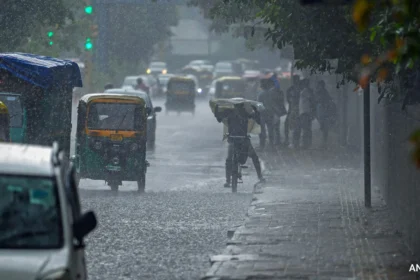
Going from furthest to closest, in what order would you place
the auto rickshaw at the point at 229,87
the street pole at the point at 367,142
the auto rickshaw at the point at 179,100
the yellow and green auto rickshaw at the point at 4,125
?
the auto rickshaw at the point at 229,87, the auto rickshaw at the point at 179,100, the yellow and green auto rickshaw at the point at 4,125, the street pole at the point at 367,142

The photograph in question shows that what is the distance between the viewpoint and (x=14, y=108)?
2019cm

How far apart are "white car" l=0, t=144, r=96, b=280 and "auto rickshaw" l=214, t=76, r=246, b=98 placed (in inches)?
1992

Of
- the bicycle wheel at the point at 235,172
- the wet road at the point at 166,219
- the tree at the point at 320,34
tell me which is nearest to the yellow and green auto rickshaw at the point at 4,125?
the wet road at the point at 166,219

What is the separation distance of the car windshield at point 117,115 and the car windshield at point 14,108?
1.64 meters

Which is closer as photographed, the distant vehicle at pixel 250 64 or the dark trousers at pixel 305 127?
the dark trousers at pixel 305 127

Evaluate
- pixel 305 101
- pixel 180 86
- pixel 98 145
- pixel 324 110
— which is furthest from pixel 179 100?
pixel 98 145

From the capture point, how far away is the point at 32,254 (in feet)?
21.3

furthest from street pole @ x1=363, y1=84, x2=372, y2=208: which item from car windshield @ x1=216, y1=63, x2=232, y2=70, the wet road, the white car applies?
car windshield @ x1=216, y1=63, x2=232, y2=70

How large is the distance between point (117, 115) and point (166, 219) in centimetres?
579

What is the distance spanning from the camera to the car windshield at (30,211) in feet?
22.1

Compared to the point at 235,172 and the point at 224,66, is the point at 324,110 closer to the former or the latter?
the point at 235,172

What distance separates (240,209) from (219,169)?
889cm

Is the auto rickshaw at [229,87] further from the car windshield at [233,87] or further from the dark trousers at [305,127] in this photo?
the dark trousers at [305,127]

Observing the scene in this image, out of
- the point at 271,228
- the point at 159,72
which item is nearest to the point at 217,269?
the point at 271,228
